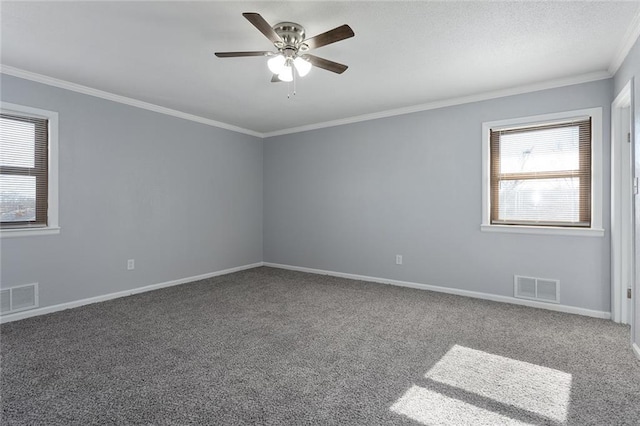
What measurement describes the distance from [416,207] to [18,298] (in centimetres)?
450

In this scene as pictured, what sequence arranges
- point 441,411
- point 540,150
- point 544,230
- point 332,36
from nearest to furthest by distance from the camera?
point 441,411
point 332,36
point 544,230
point 540,150

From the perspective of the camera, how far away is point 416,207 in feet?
14.5

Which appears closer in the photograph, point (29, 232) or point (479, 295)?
point (29, 232)

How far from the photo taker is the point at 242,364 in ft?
7.64

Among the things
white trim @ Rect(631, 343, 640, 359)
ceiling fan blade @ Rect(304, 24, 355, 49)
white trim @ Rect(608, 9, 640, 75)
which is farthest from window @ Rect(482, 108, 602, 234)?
ceiling fan blade @ Rect(304, 24, 355, 49)

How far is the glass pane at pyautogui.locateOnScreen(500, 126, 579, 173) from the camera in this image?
11.4ft

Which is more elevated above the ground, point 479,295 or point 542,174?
point 542,174

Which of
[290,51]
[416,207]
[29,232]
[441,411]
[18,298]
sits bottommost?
[441,411]

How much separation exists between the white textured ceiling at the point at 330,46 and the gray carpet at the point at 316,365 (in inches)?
95.4

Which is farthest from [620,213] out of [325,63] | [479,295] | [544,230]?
[325,63]

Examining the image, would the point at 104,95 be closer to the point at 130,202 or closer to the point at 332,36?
the point at 130,202

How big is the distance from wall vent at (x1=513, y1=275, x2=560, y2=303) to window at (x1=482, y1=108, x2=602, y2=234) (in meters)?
0.55

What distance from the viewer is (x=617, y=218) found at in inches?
122

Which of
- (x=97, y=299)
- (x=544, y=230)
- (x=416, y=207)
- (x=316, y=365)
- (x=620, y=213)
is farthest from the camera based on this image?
(x=416, y=207)
